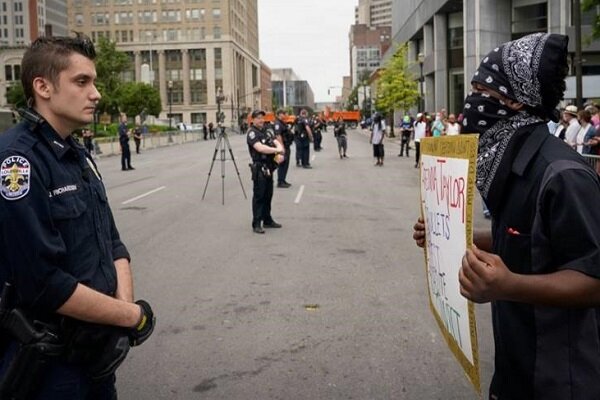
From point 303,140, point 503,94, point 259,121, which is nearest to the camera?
point 503,94

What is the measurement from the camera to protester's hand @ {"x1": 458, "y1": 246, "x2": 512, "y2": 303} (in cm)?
206

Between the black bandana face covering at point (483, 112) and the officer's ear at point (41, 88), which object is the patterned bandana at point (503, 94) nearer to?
the black bandana face covering at point (483, 112)

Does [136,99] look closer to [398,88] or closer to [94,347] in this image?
[398,88]

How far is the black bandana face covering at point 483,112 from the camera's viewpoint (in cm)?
240

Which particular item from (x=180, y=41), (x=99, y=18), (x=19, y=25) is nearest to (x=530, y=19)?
(x=180, y=41)

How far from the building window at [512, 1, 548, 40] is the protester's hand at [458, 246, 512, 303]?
145 ft

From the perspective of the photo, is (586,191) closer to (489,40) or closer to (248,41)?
(489,40)

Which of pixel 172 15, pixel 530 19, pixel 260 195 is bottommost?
pixel 260 195

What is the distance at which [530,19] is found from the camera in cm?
4381

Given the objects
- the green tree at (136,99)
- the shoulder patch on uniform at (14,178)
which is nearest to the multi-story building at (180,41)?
the green tree at (136,99)

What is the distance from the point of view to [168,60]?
145875 millimetres

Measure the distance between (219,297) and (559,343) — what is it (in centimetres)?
526

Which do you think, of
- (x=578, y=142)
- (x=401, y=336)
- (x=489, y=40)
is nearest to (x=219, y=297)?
(x=401, y=336)

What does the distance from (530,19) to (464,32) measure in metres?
4.19
